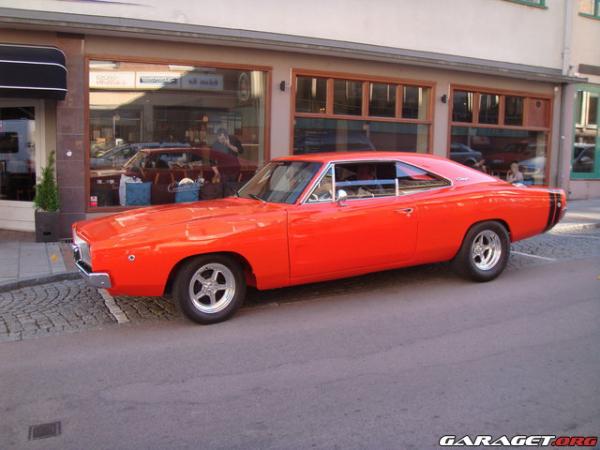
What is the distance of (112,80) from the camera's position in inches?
395

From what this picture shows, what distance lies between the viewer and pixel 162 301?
650 cm

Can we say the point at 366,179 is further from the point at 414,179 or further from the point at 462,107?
the point at 462,107

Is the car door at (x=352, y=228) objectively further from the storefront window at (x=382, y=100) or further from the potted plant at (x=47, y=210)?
the storefront window at (x=382, y=100)

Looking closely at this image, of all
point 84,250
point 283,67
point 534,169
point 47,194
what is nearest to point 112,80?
point 47,194

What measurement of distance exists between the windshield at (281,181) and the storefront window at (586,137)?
1167 cm

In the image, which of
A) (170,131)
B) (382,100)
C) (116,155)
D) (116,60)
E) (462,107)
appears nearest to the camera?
(116,60)

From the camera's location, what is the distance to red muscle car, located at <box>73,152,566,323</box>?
5.39 m

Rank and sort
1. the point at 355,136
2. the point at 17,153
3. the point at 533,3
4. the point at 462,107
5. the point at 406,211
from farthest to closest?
the point at 533,3 < the point at 462,107 < the point at 355,136 < the point at 17,153 < the point at 406,211

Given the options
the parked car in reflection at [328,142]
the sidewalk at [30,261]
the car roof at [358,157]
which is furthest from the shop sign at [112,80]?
the car roof at [358,157]

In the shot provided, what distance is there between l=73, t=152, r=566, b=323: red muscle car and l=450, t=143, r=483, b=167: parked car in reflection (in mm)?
6287

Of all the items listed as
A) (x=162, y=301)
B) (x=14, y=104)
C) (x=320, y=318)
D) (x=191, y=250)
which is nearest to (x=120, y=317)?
(x=162, y=301)

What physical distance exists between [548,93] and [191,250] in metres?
12.8

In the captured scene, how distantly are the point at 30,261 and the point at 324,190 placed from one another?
438 cm

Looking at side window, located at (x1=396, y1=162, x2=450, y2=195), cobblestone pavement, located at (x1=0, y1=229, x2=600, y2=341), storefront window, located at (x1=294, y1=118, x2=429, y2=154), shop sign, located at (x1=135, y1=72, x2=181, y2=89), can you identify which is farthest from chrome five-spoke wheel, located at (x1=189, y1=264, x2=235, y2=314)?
storefront window, located at (x1=294, y1=118, x2=429, y2=154)
